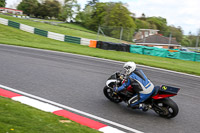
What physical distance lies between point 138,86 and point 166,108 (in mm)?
1017

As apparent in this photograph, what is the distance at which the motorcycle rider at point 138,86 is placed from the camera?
6.14 meters

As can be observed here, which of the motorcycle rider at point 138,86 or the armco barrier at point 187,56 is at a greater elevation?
the armco barrier at point 187,56

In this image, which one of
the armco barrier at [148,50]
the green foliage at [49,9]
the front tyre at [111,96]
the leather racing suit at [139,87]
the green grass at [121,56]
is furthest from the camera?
the green foliage at [49,9]

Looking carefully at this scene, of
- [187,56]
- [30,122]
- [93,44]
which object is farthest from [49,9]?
[30,122]

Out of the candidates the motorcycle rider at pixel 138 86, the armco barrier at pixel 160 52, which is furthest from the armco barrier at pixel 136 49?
the motorcycle rider at pixel 138 86

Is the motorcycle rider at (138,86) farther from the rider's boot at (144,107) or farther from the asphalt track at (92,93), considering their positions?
the asphalt track at (92,93)

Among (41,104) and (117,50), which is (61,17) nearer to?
(117,50)

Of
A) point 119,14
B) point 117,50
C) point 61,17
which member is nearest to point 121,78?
point 117,50

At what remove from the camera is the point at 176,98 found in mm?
8117

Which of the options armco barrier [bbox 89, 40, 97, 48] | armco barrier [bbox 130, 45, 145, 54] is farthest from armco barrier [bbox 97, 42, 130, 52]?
armco barrier [bbox 89, 40, 97, 48]

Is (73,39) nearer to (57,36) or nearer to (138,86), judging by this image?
(57,36)

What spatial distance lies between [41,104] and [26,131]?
8.06ft

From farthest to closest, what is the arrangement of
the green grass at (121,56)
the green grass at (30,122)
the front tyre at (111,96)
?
the green grass at (121,56) < the front tyre at (111,96) < the green grass at (30,122)

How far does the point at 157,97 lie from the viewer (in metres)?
6.02
